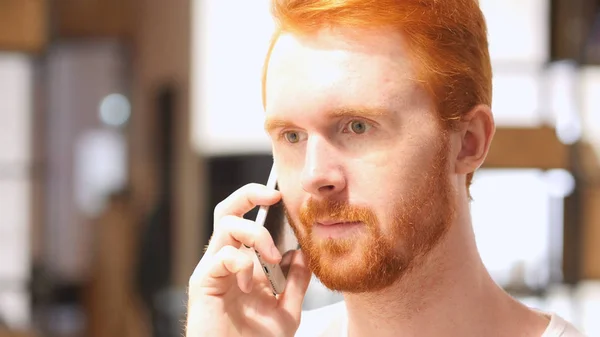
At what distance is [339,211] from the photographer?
1160 mm

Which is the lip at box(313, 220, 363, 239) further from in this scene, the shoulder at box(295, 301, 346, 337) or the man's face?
the shoulder at box(295, 301, 346, 337)

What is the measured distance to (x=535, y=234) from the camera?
161 inches

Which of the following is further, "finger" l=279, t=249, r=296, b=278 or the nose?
"finger" l=279, t=249, r=296, b=278

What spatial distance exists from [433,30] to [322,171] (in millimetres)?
246

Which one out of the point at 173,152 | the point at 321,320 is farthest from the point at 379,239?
the point at 173,152

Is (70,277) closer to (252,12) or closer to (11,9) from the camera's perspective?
(252,12)

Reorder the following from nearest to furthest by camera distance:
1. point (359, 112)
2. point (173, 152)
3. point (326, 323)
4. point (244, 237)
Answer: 1. point (359, 112)
2. point (244, 237)
3. point (326, 323)
4. point (173, 152)

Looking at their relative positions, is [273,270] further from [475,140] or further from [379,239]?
[475,140]

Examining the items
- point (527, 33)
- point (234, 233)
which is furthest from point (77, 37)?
point (234, 233)

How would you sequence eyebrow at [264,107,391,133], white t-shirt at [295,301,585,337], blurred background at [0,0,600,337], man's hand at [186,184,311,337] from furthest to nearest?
1. blurred background at [0,0,600,337]
2. white t-shirt at [295,301,585,337]
3. man's hand at [186,184,311,337]
4. eyebrow at [264,107,391,133]

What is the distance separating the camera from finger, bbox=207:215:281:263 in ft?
4.04

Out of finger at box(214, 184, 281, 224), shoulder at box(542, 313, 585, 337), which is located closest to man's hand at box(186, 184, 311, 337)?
finger at box(214, 184, 281, 224)

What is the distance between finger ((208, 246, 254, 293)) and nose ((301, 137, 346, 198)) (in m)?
0.15

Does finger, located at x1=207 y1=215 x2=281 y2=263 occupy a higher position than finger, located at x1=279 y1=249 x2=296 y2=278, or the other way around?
finger, located at x1=207 y1=215 x2=281 y2=263
